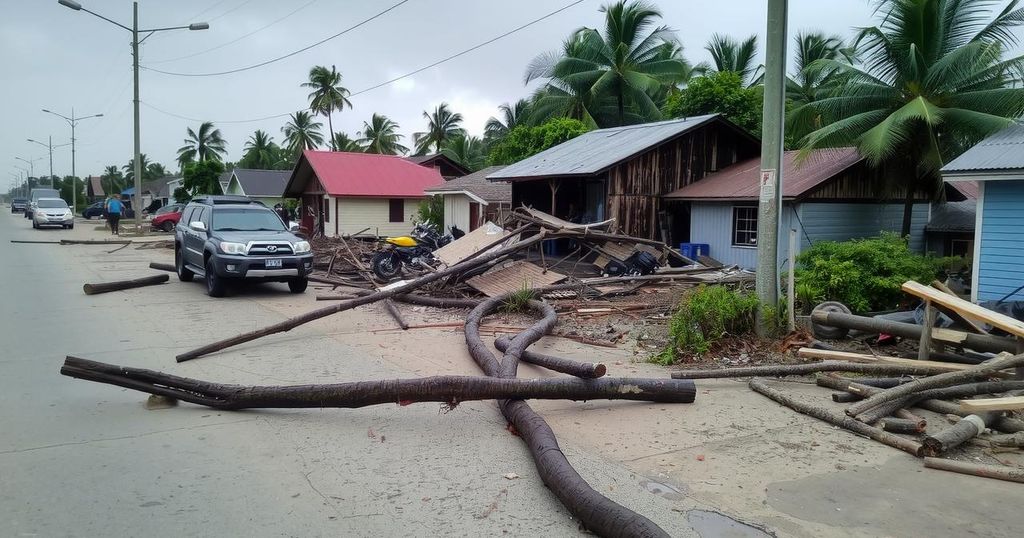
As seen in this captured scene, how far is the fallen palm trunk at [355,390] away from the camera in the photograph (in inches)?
239

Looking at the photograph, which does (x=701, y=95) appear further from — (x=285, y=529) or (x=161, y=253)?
(x=285, y=529)

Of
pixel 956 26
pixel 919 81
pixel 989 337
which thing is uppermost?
pixel 956 26

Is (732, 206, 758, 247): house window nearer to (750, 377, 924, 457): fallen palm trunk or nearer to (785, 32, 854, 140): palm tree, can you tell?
(785, 32, 854, 140): palm tree

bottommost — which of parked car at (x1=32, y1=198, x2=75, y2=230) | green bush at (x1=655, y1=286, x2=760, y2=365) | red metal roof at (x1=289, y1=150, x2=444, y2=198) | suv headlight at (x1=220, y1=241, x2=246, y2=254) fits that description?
green bush at (x1=655, y1=286, x2=760, y2=365)

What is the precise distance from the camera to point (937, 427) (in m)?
6.32

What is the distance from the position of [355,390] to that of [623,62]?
98.4 ft

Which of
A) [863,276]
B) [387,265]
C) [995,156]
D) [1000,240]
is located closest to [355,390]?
[863,276]

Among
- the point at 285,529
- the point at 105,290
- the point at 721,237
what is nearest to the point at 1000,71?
the point at 721,237

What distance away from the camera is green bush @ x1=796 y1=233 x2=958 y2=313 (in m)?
11.6

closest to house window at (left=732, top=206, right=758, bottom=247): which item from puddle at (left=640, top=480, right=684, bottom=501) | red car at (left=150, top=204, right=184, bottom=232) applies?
puddle at (left=640, top=480, right=684, bottom=501)

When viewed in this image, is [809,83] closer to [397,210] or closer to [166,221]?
[397,210]

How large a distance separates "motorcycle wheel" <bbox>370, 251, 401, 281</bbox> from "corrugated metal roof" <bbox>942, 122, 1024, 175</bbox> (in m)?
11.8

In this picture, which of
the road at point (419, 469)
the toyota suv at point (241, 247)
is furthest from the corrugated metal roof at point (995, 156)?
the toyota suv at point (241, 247)

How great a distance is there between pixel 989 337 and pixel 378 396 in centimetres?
642
